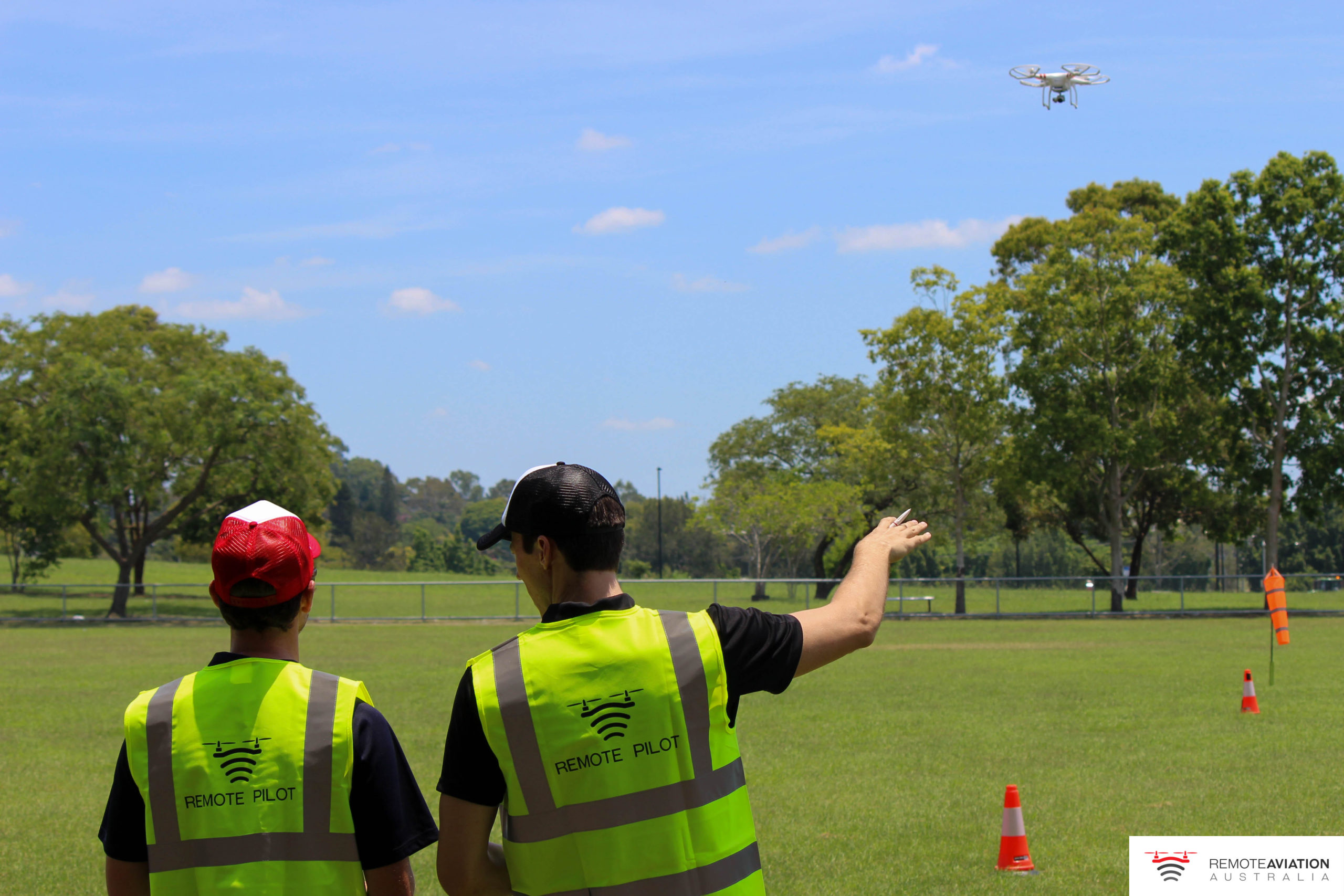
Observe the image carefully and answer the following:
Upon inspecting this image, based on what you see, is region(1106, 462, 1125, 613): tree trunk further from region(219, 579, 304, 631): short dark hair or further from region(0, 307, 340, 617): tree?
region(219, 579, 304, 631): short dark hair

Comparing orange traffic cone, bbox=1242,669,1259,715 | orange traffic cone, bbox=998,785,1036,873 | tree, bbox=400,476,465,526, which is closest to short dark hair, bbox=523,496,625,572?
orange traffic cone, bbox=998,785,1036,873

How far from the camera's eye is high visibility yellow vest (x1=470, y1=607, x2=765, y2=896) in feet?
8.43

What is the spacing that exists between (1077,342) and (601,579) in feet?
156

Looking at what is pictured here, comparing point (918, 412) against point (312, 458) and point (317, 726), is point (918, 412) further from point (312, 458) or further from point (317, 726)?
point (317, 726)

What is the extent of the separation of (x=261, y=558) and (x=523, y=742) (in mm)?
779

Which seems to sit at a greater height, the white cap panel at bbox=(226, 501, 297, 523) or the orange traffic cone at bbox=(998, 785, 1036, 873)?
the white cap panel at bbox=(226, 501, 297, 523)

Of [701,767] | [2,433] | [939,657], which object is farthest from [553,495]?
[2,433]

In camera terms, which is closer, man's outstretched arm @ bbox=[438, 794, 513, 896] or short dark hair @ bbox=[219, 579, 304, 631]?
man's outstretched arm @ bbox=[438, 794, 513, 896]

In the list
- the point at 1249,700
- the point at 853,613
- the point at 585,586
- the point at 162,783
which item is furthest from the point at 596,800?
the point at 1249,700

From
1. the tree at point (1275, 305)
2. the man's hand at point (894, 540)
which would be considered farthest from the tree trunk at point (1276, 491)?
the man's hand at point (894, 540)

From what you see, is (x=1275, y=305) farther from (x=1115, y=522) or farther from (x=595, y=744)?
(x=595, y=744)

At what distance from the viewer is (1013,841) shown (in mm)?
8031

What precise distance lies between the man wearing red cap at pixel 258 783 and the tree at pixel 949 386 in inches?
1799

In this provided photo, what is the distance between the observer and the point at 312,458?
4725 cm
